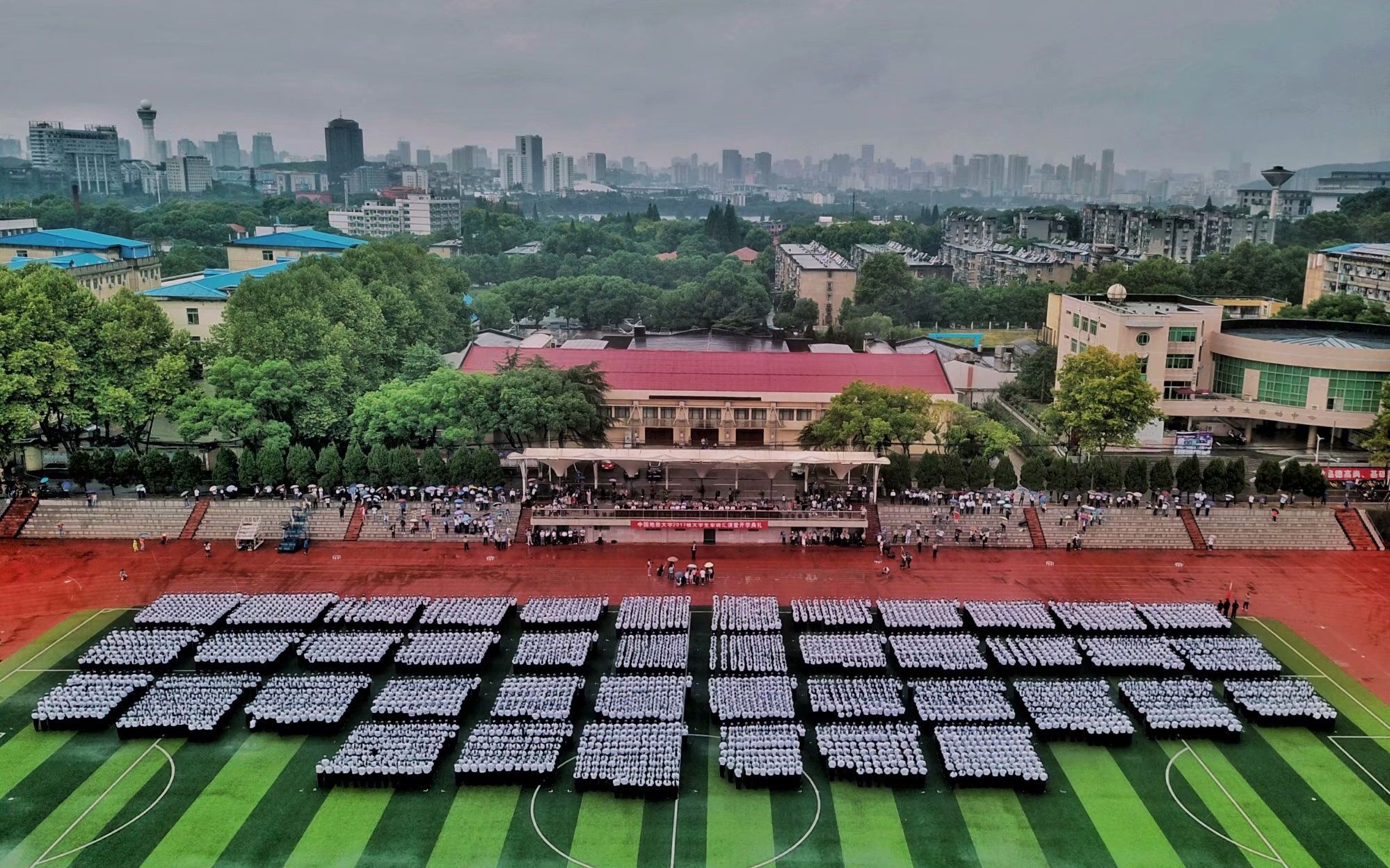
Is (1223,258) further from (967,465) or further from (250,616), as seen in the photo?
(250,616)

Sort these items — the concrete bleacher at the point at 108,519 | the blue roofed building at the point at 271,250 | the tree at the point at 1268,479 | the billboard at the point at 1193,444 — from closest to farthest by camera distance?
the concrete bleacher at the point at 108,519 → the tree at the point at 1268,479 → the billboard at the point at 1193,444 → the blue roofed building at the point at 271,250

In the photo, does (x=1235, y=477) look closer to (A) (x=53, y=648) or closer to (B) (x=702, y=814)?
(B) (x=702, y=814)

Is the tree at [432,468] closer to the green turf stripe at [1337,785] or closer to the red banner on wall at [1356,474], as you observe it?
the green turf stripe at [1337,785]

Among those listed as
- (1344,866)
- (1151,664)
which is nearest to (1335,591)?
(1151,664)

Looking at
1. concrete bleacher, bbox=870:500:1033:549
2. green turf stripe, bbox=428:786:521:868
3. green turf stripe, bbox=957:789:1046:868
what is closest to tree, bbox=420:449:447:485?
concrete bleacher, bbox=870:500:1033:549

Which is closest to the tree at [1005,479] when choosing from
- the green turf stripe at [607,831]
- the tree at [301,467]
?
the green turf stripe at [607,831]

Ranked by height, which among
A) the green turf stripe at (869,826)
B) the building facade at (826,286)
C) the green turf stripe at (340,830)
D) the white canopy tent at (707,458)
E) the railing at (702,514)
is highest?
the building facade at (826,286)
